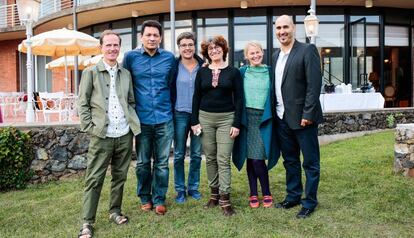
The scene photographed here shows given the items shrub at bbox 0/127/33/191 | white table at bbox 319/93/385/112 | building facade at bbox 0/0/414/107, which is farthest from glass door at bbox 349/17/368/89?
shrub at bbox 0/127/33/191

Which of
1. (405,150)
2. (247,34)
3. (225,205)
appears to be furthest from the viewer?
(247,34)

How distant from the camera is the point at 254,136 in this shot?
13.8 ft

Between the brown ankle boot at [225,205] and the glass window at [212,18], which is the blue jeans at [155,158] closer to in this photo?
the brown ankle boot at [225,205]

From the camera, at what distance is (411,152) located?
5566mm

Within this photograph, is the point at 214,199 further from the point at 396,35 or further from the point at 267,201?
the point at 396,35

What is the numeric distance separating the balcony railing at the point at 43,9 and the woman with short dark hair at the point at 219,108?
37.9 ft

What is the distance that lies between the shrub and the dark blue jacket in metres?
3.28

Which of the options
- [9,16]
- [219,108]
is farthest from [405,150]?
[9,16]

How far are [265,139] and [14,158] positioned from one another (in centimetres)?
367

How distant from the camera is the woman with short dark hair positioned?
4.05 m

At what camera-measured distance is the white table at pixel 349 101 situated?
11.0m

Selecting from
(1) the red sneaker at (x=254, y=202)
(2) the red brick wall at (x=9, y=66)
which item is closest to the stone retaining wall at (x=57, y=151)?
(1) the red sneaker at (x=254, y=202)

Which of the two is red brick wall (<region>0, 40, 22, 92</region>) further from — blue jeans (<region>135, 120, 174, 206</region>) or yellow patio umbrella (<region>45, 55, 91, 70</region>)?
blue jeans (<region>135, 120, 174, 206</region>)

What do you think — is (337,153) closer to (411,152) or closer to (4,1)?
(411,152)
